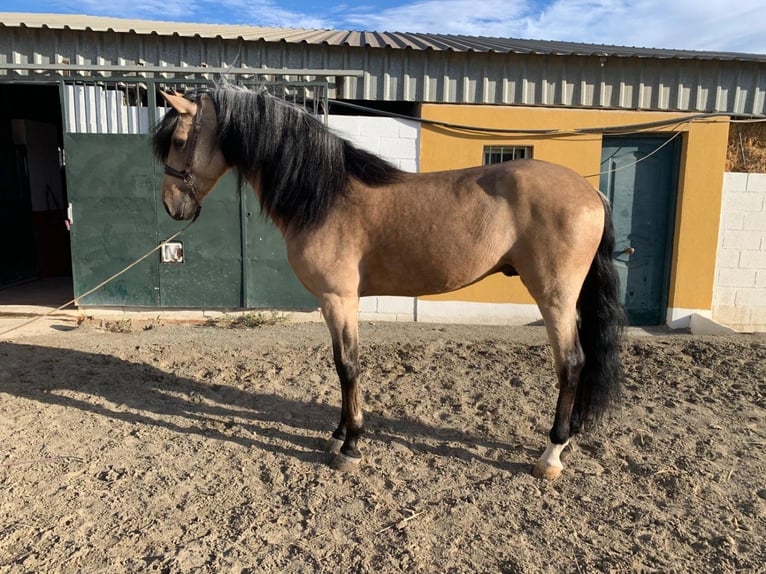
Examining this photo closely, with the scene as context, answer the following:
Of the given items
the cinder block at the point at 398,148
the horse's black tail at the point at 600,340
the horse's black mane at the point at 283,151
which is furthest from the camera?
the cinder block at the point at 398,148

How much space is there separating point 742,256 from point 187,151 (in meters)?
6.50

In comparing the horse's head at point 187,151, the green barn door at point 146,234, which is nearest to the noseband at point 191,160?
the horse's head at point 187,151

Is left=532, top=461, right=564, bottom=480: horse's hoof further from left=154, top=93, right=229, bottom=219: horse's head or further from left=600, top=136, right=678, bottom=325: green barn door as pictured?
left=600, top=136, right=678, bottom=325: green barn door

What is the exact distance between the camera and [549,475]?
2748 millimetres

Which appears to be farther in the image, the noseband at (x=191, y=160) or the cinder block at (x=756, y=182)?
A: the cinder block at (x=756, y=182)

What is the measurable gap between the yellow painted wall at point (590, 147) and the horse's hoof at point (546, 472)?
4152 millimetres

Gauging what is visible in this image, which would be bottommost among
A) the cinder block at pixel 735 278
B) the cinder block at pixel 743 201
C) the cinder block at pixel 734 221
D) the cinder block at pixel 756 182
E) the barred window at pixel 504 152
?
the cinder block at pixel 735 278

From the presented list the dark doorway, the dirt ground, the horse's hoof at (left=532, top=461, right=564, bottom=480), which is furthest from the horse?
the dark doorway

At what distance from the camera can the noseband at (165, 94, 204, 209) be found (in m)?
2.84

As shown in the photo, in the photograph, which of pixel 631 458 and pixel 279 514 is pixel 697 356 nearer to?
pixel 631 458

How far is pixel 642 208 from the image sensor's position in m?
6.27

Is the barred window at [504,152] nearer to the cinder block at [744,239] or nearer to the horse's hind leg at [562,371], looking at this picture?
the cinder block at [744,239]

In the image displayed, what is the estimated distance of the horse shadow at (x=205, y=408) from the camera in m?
3.15

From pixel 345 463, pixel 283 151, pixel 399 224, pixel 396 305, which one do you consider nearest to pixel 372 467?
pixel 345 463
